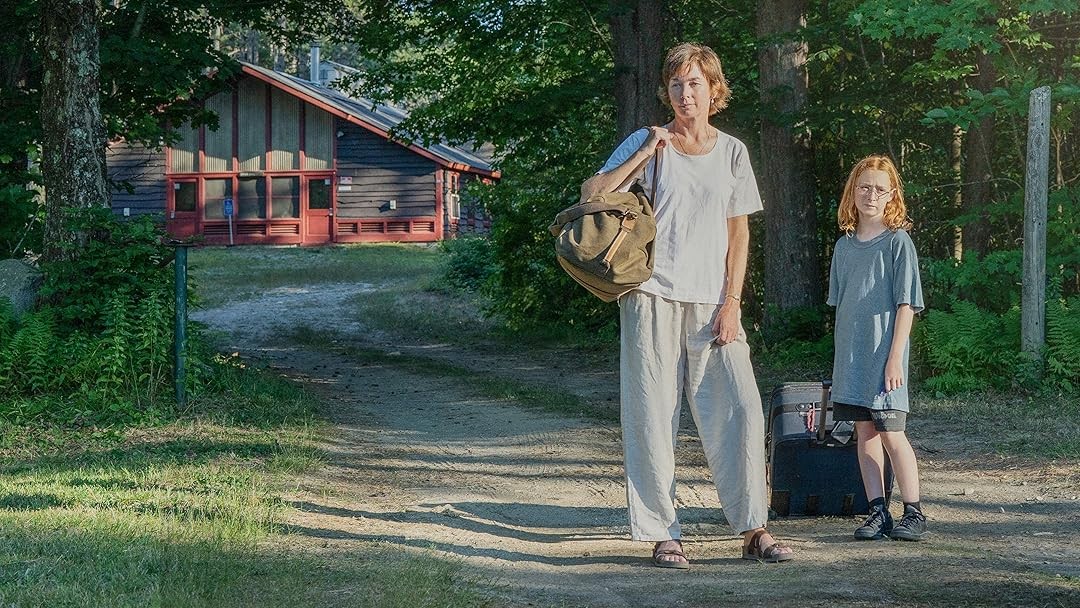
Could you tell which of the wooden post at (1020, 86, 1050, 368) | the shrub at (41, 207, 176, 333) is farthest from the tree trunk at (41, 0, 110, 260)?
the wooden post at (1020, 86, 1050, 368)

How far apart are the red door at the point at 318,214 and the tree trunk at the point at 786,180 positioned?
3013 centimetres

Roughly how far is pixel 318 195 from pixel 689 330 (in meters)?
39.2

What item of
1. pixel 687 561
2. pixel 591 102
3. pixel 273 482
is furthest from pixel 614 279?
pixel 591 102

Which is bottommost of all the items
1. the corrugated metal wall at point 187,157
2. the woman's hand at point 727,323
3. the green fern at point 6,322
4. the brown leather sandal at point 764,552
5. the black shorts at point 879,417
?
the brown leather sandal at point 764,552

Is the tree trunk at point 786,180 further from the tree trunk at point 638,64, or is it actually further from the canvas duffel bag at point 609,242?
the canvas duffel bag at point 609,242

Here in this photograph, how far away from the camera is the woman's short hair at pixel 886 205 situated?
601 centimetres

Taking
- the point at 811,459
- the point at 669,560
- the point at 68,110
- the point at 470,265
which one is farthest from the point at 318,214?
the point at 669,560

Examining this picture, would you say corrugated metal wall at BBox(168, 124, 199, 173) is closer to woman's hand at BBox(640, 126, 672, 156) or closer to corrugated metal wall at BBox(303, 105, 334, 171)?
corrugated metal wall at BBox(303, 105, 334, 171)

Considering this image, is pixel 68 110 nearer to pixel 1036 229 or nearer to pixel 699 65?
pixel 699 65

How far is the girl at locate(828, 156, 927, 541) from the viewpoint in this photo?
19.2 ft

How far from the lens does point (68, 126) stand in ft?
35.8

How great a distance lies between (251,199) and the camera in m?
44.0

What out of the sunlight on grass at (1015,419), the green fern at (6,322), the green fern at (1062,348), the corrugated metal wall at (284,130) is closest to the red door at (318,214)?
the corrugated metal wall at (284,130)

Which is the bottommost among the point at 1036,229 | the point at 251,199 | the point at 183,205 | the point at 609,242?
the point at 609,242
